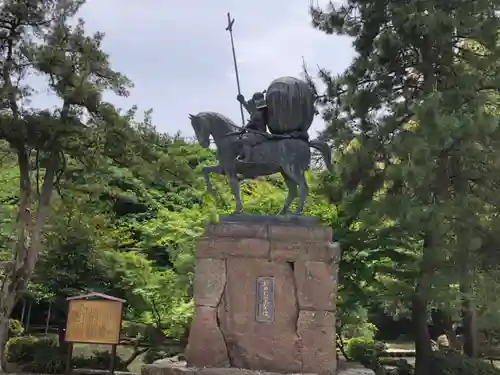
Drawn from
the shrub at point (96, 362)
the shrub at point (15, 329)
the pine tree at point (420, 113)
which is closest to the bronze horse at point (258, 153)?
the pine tree at point (420, 113)

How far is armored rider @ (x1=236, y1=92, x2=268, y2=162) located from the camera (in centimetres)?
841

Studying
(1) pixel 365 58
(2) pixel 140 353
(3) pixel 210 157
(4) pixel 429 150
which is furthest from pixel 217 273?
(3) pixel 210 157

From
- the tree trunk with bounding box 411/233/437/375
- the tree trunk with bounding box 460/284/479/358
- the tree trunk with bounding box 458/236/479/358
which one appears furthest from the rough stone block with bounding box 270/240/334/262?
the tree trunk with bounding box 460/284/479/358

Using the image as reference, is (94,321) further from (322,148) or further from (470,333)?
(470,333)

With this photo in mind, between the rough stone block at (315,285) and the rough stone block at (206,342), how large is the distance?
122 centimetres

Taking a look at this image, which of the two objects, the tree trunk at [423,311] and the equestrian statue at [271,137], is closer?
Result: the equestrian statue at [271,137]

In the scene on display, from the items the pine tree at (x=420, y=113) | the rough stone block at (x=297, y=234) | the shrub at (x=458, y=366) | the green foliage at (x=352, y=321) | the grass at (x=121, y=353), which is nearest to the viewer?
the rough stone block at (x=297, y=234)

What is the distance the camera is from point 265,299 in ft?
25.6

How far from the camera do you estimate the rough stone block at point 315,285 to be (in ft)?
25.2

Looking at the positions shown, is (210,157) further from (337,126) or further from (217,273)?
(217,273)

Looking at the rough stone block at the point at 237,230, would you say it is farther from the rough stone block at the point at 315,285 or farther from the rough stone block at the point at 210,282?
the rough stone block at the point at 315,285

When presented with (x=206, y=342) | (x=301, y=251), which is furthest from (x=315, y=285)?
(x=206, y=342)

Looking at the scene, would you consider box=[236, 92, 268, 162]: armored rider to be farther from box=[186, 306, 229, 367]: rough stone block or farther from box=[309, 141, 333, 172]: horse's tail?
box=[186, 306, 229, 367]: rough stone block

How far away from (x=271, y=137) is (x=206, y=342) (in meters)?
3.07
